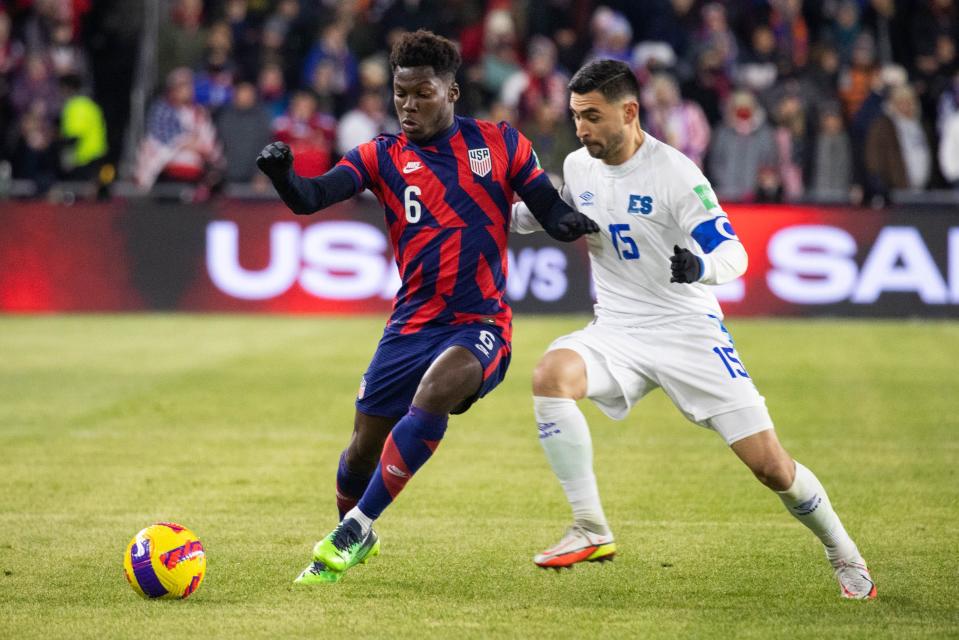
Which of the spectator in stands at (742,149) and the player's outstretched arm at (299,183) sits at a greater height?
the player's outstretched arm at (299,183)

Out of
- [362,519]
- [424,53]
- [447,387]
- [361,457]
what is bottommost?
[362,519]

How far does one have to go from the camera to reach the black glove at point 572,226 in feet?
20.3

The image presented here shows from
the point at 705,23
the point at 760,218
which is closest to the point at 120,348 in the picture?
the point at 760,218

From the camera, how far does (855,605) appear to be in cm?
581

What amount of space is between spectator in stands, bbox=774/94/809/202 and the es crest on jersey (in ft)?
40.7

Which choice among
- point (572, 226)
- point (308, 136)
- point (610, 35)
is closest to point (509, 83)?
point (610, 35)

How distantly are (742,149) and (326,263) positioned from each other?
16.8ft

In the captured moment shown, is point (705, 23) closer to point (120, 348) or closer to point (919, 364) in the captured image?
point (919, 364)

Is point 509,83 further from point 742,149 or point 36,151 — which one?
point 36,151

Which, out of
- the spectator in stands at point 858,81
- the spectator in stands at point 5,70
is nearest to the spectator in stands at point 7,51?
the spectator in stands at point 5,70

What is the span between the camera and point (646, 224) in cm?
629

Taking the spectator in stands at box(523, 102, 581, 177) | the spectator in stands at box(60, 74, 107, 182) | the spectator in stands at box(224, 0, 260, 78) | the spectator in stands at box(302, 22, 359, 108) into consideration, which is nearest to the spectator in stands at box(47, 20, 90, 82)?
the spectator in stands at box(60, 74, 107, 182)

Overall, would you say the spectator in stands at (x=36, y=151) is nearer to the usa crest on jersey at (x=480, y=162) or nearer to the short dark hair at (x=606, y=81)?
the usa crest on jersey at (x=480, y=162)

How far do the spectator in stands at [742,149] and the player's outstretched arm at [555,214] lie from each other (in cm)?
1174
